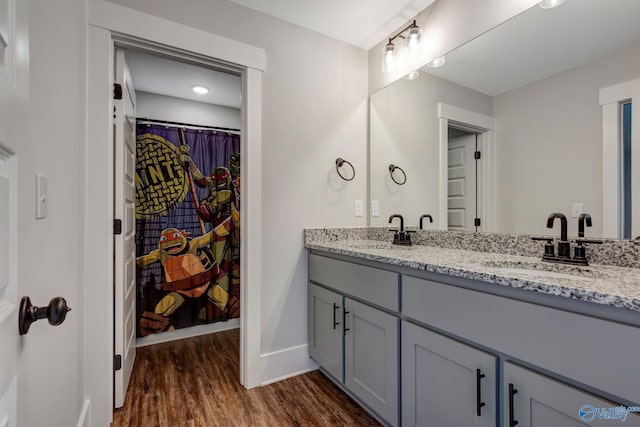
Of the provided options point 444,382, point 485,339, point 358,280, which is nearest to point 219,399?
point 358,280

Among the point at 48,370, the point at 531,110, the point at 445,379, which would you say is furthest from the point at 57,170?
the point at 531,110

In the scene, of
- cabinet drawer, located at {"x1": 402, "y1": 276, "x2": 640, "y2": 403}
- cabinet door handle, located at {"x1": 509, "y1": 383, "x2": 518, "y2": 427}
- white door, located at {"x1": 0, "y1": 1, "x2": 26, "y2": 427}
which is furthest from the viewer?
cabinet door handle, located at {"x1": 509, "y1": 383, "x2": 518, "y2": 427}

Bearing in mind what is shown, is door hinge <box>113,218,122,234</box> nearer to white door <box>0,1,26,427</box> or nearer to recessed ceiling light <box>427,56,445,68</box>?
white door <box>0,1,26,427</box>

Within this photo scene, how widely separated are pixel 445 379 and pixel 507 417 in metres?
0.23

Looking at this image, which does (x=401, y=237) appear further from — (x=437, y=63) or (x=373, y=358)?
(x=437, y=63)

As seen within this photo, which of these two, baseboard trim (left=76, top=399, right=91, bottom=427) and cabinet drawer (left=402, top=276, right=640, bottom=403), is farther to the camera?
baseboard trim (left=76, top=399, right=91, bottom=427)

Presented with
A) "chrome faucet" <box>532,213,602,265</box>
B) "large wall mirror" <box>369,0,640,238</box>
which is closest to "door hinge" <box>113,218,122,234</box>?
"large wall mirror" <box>369,0,640,238</box>

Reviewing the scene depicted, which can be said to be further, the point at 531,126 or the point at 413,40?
the point at 413,40

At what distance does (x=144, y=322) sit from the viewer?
8.57 ft

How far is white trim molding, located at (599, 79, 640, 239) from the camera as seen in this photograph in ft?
3.81

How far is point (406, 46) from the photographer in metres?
2.07

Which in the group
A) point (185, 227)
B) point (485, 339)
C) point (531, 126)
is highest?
point (531, 126)

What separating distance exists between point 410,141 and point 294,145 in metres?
0.82

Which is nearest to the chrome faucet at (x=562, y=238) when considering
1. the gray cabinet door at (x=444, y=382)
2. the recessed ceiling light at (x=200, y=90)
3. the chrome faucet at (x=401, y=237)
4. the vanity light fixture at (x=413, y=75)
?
the gray cabinet door at (x=444, y=382)
